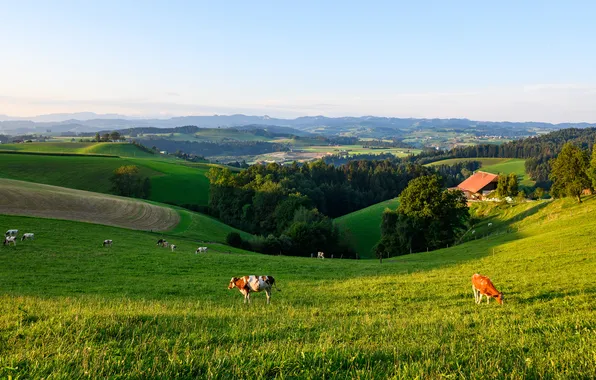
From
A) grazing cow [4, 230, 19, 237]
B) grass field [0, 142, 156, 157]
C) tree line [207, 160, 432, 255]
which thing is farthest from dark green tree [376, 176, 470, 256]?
grass field [0, 142, 156, 157]

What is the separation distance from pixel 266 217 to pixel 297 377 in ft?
305

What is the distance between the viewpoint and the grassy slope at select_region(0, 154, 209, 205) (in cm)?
11331

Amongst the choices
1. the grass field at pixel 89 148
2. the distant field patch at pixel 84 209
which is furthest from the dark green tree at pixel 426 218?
the grass field at pixel 89 148

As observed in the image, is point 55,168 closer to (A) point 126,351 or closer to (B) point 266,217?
(B) point 266,217

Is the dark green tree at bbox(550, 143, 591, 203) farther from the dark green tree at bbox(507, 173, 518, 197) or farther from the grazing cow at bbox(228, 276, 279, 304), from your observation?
the grazing cow at bbox(228, 276, 279, 304)

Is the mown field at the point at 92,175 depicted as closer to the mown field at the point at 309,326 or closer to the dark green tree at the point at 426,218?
the dark green tree at the point at 426,218

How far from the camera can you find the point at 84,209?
65.0 m

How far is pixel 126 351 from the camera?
7945mm

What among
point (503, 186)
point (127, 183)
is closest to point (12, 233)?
point (127, 183)

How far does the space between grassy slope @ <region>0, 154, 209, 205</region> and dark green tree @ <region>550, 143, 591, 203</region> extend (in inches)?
3436

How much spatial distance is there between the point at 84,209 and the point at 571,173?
78334mm

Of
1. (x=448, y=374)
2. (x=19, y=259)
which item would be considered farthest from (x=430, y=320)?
(x=19, y=259)

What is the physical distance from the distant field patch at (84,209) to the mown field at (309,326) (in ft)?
103

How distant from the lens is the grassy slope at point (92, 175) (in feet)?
372
